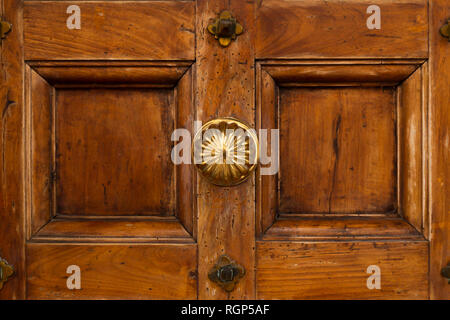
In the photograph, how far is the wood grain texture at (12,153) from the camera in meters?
0.49

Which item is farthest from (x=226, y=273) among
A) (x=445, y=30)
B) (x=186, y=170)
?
(x=445, y=30)

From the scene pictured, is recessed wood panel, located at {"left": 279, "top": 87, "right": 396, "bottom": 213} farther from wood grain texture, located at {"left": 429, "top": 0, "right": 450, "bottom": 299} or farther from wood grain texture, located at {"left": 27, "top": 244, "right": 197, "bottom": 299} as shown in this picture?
wood grain texture, located at {"left": 27, "top": 244, "right": 197, "bottom": 299}

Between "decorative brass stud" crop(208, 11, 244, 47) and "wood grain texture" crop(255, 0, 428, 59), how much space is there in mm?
31

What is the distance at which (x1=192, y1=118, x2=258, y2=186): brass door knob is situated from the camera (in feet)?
1.52

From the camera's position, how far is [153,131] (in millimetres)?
501

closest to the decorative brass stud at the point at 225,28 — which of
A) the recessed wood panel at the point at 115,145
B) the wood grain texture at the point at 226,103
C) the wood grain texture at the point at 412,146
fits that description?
the wood grain texture at the point at 226,103

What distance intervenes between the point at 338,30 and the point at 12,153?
51 cm

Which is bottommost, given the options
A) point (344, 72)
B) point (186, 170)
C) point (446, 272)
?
point (446, 272)

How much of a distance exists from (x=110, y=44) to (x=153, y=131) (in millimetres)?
139

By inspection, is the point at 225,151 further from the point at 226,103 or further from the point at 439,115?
the point at 439,115

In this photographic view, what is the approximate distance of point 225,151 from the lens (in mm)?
462

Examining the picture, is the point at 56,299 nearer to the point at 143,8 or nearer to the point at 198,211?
the point at 198,211

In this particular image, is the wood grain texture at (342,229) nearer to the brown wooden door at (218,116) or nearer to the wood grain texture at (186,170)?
the brown wooden door at (218,116)

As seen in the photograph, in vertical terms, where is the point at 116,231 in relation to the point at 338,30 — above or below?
below
